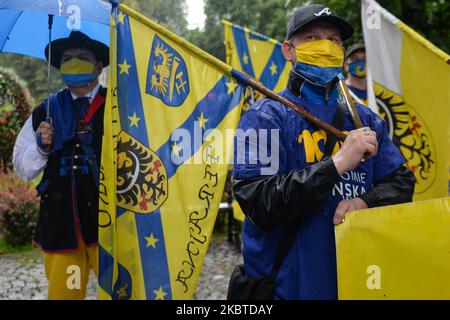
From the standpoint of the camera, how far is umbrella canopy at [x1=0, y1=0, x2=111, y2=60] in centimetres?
279

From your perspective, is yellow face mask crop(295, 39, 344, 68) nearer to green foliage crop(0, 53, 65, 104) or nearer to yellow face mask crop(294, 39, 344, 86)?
yellow face mask crop(294, 39, 344, 86)

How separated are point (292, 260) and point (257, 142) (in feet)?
1.47

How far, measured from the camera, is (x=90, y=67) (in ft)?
10.8

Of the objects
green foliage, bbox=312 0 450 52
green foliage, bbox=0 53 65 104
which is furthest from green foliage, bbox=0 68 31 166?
green foliage, bbox=312 0 450 52

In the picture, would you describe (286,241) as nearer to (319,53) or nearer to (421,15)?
(319,53)

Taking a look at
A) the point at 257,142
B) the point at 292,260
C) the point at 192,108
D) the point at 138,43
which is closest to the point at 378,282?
the point at 292,260

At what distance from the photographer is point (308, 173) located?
71.8 inches

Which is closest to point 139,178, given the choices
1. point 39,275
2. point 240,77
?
point 240,77

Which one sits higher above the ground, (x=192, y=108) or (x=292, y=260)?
(x=192, y=108)

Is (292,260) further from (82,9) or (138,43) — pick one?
(82,9)

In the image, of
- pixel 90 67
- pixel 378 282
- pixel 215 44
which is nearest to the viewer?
pixel 378 282

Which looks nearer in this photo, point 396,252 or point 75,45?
point 396,252

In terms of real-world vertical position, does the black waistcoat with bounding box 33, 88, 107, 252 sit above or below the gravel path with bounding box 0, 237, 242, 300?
above

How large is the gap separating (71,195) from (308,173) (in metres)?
1.88
